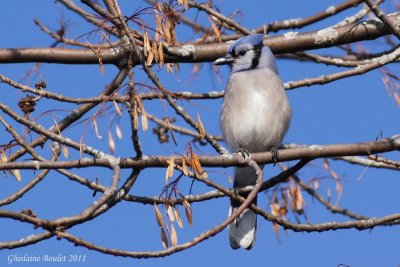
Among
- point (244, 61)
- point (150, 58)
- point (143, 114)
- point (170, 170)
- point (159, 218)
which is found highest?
point (244, 61)

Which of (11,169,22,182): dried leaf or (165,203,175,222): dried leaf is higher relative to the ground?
(11,169,22,182): dried leaf

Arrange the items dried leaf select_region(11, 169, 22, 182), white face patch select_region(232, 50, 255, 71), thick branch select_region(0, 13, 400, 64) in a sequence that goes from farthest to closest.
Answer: white face patch select_region(232, 50, 255, 71)
thick branch select_region(0, 13, 400, 64)
dried leaf select_region(11, 169, 22, 182)

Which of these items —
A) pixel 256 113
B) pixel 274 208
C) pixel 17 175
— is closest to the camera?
pixel 17 175

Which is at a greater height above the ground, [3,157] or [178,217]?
[3,157]

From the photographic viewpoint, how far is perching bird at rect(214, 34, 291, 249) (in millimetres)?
4684

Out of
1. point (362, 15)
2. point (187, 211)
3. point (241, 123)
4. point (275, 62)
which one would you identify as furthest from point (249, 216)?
point (187, 211)

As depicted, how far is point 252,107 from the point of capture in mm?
4715

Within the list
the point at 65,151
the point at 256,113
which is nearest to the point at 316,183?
the point at 256,113

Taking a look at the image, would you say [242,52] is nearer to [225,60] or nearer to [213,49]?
[225,60]

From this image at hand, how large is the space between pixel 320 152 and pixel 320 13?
183 centimetres

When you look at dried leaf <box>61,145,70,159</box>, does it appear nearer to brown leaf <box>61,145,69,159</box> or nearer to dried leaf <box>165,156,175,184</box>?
brown leaf <box>61,145,69,159</box>

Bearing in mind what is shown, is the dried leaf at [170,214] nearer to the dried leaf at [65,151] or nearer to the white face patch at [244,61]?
the dried leaf at [65,151]

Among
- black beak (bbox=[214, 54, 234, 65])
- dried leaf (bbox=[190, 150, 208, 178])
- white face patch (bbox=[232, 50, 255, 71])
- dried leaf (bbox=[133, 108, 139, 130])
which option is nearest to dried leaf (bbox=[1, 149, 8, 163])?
dried leaf (bbox=[133, 108, 139, 130])

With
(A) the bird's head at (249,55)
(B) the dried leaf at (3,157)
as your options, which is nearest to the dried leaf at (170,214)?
(B) the dried leaf at (3,157)
